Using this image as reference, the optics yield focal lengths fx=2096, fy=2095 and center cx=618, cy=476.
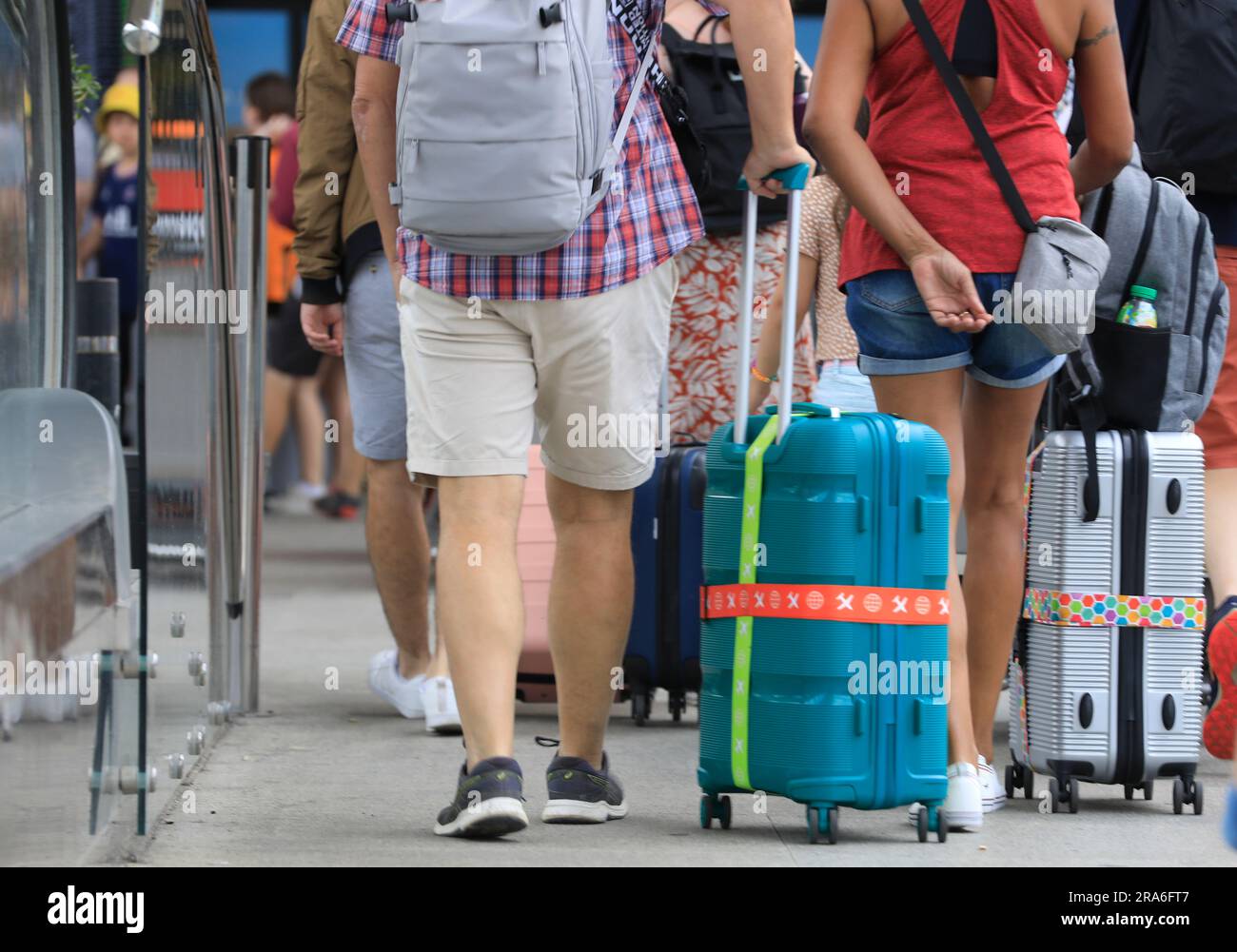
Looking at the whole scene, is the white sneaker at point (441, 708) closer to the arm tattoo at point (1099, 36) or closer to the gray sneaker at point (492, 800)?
the gray sneaker at point (492, 800)

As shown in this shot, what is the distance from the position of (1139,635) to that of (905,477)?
2.84 feet

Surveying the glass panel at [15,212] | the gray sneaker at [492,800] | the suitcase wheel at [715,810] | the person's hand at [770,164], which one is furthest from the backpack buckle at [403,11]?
the suitcase wheel at [715,810]

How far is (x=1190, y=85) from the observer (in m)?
4.87

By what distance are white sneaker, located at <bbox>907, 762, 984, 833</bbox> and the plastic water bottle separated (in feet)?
3.41

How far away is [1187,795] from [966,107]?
55.5 inches

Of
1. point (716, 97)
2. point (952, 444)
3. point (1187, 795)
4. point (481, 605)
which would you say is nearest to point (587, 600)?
point (481, 605)

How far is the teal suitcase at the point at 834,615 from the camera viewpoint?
141 inches

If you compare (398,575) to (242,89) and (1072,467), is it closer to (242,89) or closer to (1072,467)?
(1072,467)

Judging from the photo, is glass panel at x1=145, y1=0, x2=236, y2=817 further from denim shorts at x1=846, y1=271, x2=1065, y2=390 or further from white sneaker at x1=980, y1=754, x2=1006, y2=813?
white sneaker at x1=980, y1=754, x2=1006, y2=813

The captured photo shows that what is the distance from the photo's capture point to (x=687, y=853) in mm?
3566

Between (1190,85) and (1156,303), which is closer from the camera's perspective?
(1156,303)

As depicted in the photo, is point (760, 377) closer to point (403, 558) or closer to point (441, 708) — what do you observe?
point (403, 558)

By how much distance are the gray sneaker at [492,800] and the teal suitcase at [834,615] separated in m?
0.39

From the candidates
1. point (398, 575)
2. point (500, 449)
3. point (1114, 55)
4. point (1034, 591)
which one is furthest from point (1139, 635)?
point (398, 575)
